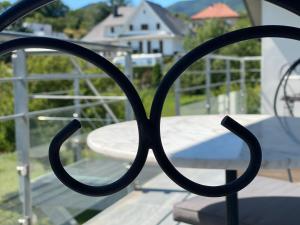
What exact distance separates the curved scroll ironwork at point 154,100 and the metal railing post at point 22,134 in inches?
48.7

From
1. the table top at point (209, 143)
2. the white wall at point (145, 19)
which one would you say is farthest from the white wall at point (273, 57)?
the white wall at point (145, 19)

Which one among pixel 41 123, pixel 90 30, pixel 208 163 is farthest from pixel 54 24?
pixel 208 163

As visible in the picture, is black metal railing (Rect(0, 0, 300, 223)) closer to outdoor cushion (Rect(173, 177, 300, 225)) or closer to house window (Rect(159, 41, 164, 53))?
outdoor cushion (Rect(173, 177, 300, 225))

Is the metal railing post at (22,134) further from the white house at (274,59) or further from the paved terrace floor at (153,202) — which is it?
the white house at (274,59)

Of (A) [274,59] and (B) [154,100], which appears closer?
(B) [154,100]

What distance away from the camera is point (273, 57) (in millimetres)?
3938

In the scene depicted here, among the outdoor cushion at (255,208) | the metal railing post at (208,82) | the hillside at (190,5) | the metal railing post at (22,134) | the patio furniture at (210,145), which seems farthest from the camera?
the metal railing post at (208,82)

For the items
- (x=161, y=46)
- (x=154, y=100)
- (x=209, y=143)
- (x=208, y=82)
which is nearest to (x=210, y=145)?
(x=209, y=143)

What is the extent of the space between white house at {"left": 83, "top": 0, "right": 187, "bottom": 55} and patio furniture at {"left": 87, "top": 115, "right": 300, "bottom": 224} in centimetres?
2160

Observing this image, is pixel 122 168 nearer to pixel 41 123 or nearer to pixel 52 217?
pixel 41 123

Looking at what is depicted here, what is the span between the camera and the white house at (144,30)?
80.3 feet

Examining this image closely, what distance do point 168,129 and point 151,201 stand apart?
37.3 inches

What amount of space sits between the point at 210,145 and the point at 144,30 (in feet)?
87.5

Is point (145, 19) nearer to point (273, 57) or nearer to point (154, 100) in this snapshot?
point (273, 57)
